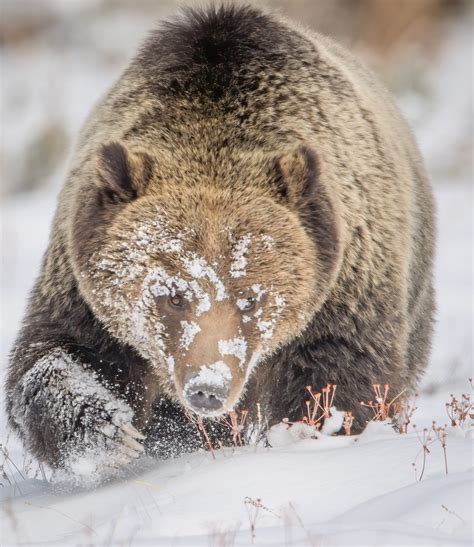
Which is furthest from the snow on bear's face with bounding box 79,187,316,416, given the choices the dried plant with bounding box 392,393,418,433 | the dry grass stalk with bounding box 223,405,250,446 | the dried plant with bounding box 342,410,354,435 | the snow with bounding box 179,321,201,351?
the dried plant with bounding box 392,393,418,433

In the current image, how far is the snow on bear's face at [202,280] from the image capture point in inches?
167

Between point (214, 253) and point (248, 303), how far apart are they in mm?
279

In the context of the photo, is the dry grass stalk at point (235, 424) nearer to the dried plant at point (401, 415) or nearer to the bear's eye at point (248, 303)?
the bear's eye at point (248, 303)

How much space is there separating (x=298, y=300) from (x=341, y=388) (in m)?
0.60

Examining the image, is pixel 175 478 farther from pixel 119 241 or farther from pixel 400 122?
pixel 400 122

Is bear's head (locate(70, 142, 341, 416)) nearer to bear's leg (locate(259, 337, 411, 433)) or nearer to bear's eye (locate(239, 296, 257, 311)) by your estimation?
bear's eye (locate(239, 296, 257, 311))

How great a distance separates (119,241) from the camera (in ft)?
14.5

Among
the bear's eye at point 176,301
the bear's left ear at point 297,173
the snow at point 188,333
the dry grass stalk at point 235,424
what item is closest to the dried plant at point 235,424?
the dry grass stalk at point 235,424

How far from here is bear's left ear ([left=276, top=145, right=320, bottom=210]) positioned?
4.48m

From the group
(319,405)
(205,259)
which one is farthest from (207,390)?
(319,405)

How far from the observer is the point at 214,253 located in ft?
14.0

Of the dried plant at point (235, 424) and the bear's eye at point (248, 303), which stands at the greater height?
the bear's eye at point (248, 303)

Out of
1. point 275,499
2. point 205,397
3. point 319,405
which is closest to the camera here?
point 275,499

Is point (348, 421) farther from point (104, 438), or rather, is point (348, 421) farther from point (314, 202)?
point (104, 438)
